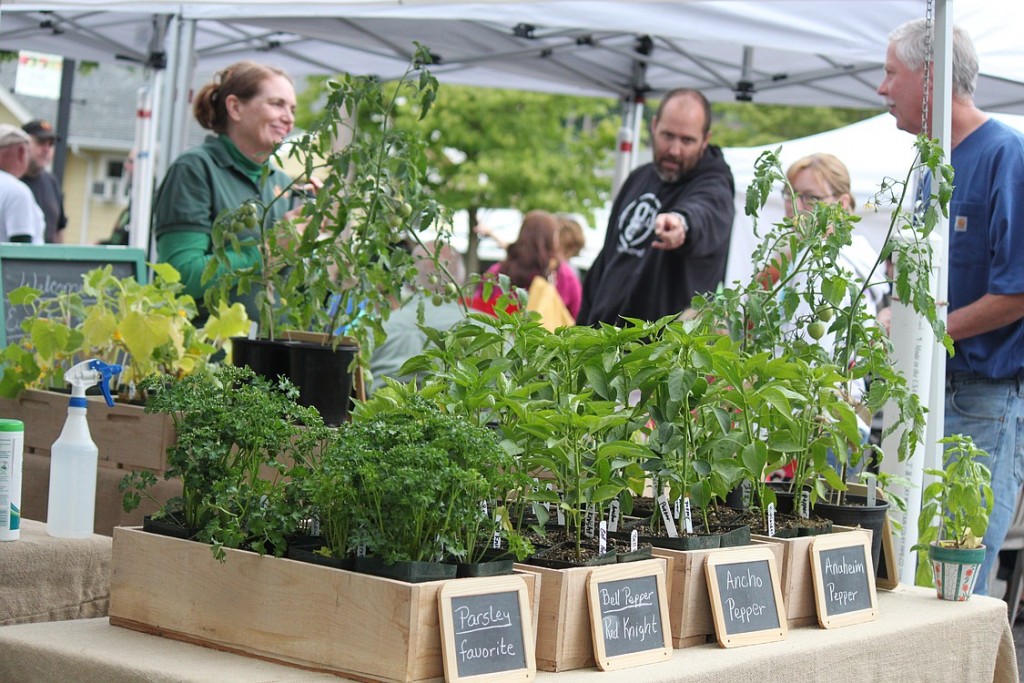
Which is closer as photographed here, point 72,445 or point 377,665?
point 377,665

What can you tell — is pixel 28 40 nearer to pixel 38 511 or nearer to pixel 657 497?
pixel 38 511

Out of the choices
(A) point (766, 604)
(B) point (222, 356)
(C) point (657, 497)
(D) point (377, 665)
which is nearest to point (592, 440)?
(C) point (657, 497)

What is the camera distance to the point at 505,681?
4.68ft

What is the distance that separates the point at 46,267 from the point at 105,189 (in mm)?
25520

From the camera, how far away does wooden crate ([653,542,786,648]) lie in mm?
1718

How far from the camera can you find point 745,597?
1.78 meters

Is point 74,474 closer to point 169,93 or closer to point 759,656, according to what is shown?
point 759,656

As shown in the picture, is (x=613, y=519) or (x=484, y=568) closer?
(x=484, y=568)

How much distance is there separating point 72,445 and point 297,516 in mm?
553

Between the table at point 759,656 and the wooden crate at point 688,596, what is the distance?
0.09ft

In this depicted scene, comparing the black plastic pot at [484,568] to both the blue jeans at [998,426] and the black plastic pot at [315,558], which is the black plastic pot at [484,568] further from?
the blue jeans at [998,426]

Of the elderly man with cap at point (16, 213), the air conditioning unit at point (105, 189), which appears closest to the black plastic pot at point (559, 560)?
the elderly man with cap at point (16, 213)

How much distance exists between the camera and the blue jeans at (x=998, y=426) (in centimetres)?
281

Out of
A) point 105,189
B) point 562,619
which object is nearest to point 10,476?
point 562,619
